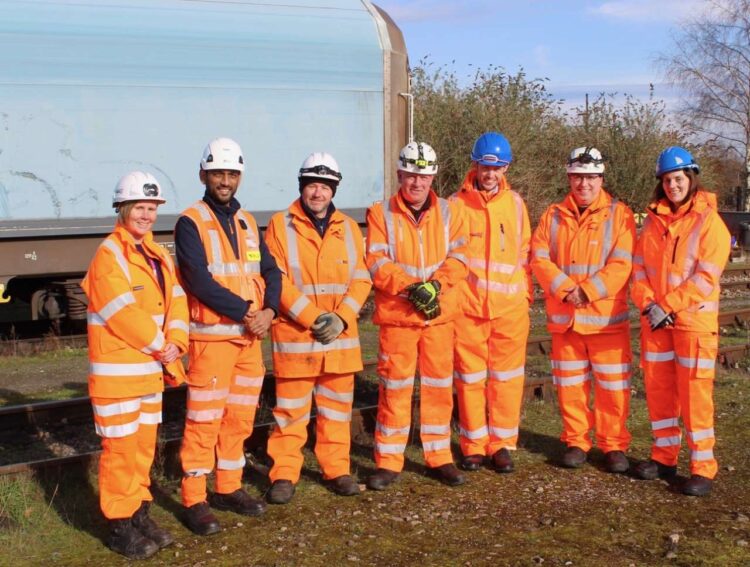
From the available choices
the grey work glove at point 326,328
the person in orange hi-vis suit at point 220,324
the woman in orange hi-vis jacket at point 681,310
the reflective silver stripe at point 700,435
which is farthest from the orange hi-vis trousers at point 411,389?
the reflective silver stripe at point 700,435

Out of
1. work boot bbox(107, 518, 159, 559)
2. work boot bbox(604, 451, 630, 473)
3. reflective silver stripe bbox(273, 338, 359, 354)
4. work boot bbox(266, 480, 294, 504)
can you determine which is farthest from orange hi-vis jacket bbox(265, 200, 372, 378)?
work boot bbox(604, 451, 630, 473)

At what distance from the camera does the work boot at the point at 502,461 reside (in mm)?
5660

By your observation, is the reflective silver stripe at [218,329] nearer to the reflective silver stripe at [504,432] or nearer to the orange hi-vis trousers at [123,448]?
the orange hi-vis trousers at [123,448]

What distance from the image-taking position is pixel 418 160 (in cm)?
534

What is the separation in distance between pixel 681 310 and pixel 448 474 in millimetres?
1707

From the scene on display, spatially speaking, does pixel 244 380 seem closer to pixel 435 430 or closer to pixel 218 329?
pixel 218 329

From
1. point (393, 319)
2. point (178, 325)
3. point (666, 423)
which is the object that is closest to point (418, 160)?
point (393, 319)

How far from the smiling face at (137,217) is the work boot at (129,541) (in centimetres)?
142

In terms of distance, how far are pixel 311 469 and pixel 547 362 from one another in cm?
367

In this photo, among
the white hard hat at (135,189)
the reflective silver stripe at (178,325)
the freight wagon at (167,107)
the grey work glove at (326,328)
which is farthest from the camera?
the freight wagon at (167,107)

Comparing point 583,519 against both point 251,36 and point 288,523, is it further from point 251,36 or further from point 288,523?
point 251,36

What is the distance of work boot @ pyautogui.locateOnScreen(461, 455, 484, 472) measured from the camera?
571cm

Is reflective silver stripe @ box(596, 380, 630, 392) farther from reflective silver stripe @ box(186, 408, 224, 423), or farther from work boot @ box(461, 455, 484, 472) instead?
reflective silver stripe @ box(186, 408, 224, 423)

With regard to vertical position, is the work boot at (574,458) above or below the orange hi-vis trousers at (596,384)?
below
